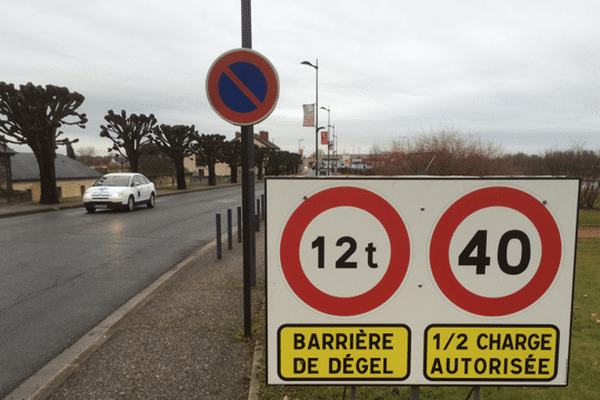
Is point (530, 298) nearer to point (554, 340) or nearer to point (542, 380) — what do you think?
point (554, 340)

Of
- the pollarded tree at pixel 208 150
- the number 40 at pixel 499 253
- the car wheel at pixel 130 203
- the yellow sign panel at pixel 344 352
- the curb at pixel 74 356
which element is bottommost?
the curb at pixel 74 356

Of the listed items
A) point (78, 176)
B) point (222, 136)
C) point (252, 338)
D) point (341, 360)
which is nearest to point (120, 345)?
point (252, 338)

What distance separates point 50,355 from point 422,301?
3989mm

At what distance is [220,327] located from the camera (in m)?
4.34

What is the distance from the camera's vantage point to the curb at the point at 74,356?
3.15 m

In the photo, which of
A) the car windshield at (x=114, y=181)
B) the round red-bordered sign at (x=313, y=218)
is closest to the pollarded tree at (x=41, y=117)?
the car windshield at (x=114, y=181)

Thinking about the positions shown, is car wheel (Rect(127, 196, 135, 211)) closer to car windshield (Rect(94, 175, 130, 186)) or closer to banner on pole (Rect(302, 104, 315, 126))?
car windshield (Rect(94, 175, 130, 186))

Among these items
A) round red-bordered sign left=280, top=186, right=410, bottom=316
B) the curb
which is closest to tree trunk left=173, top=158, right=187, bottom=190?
the curb

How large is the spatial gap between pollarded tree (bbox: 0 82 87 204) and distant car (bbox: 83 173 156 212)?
17.0ft

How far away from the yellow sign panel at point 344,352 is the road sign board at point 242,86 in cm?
271

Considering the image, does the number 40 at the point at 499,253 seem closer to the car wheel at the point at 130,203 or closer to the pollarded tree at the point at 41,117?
the car wheel at the point at 130,203

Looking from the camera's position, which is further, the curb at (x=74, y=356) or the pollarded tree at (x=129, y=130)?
the pollarded tree at (x=129, y=130)

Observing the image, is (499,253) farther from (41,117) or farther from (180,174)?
(180,174)

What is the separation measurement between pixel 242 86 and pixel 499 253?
298cm
